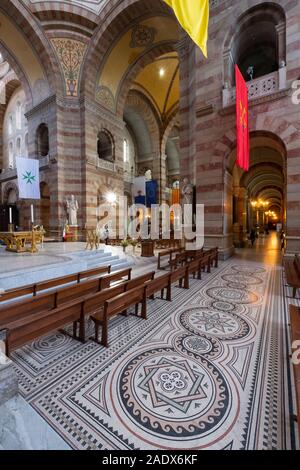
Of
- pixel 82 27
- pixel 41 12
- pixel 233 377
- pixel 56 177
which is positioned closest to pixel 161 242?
pixel 56 177

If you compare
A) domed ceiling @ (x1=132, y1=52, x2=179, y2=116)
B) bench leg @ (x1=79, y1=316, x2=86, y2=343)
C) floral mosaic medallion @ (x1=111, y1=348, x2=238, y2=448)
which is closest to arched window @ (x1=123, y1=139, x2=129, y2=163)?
domed ceiling @ (x1=132, y1=52, x2=179, y2=116)

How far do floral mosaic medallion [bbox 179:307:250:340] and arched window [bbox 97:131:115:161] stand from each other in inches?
624

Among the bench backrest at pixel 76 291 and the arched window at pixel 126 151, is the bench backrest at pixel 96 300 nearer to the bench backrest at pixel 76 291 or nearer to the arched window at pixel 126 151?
Answer: the bench backrest at pixel 76 291

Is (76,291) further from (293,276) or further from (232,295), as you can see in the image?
(293,276)

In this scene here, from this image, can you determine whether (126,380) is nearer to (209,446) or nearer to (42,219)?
(209,446)

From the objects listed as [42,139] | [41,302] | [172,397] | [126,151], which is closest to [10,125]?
[42,139]

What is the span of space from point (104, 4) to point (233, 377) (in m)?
19.5

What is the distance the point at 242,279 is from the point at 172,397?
5.28 m

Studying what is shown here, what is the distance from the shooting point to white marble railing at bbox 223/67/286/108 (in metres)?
8.45

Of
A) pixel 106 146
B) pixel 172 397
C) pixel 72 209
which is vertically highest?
pixel 106 146

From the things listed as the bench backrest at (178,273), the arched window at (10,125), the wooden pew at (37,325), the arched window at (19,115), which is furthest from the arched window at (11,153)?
the wooden pew at (37,325)

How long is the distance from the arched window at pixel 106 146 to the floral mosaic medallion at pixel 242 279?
1405 cm

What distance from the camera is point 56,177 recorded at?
575 inches

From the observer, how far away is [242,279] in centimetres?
675
